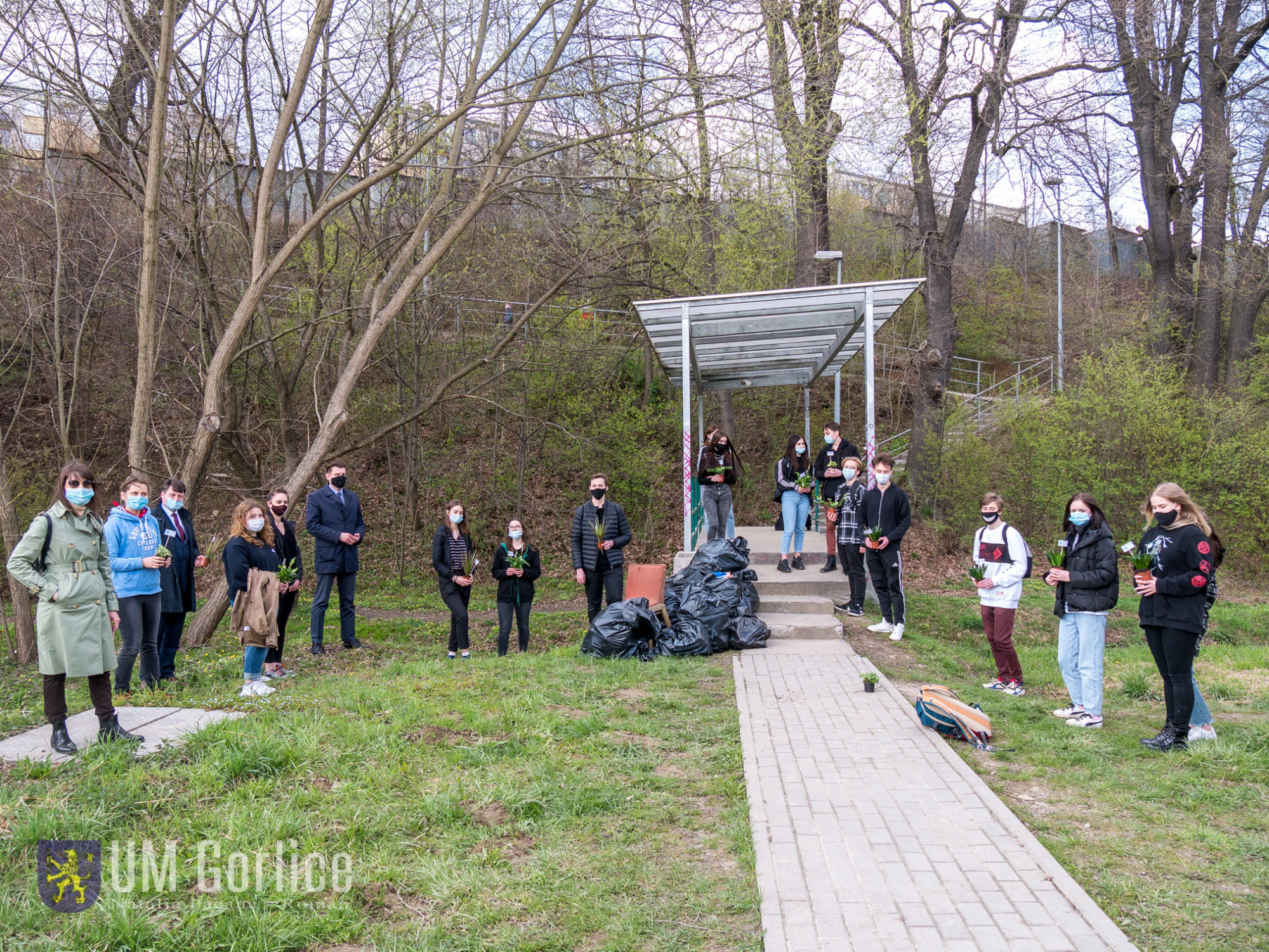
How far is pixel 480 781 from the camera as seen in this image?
4355mm

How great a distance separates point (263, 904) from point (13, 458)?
1563cm

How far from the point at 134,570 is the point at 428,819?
3768 mm

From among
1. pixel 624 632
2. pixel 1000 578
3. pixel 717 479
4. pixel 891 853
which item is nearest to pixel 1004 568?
pixel 1000 578

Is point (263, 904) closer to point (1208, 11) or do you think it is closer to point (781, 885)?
point (781, 885)

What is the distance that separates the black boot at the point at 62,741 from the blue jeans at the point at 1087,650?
636 centimetres

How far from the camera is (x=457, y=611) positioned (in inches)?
348

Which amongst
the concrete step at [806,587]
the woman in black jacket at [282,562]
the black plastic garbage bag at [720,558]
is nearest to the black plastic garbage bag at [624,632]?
the black plastic garbage bag at [720,558]

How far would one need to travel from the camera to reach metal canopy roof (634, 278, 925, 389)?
9703 millimetres

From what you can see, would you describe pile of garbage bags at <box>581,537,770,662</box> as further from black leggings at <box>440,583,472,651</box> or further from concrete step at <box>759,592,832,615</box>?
black leggings at <box>440,583,472,651</box>

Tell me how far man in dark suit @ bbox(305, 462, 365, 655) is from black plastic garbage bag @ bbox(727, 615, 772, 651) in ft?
13.1

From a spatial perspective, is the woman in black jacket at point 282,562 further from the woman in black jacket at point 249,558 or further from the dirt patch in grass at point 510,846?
the dirt patch in grass at point 510,846

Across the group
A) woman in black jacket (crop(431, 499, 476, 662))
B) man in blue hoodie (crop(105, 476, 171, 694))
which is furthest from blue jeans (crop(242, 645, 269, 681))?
woman in black jacket (crop(431, 499, 476, 662))

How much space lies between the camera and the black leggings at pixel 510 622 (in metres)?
8.82

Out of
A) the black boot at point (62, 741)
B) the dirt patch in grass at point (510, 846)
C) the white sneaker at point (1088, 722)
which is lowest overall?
the white sneaker at point (1088, 722)
